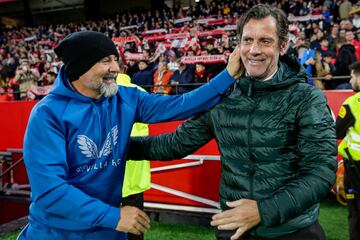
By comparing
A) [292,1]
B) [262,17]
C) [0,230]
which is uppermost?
[292,1]

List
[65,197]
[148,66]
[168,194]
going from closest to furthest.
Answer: [65,197]
[168,194]
[148,66]

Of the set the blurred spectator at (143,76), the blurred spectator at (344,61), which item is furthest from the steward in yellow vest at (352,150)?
the blurred spectator at (143,76)

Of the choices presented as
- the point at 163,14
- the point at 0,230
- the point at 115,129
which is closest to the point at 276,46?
the point at 115,129

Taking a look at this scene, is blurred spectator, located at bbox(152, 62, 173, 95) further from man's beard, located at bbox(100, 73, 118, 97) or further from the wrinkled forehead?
the wrinkled forehead

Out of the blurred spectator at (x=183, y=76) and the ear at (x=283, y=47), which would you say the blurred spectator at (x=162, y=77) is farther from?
the ear at (x=283, y=47)

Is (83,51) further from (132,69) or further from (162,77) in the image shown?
(132,69)

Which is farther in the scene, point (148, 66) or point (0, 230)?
point (148, 66)

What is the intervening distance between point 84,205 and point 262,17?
108 centimetres

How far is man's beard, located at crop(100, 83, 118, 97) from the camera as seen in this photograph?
176 centimetres

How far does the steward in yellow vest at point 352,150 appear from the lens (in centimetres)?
354

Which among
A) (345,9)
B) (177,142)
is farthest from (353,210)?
(345,9)

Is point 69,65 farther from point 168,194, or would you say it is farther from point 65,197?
point 168,194

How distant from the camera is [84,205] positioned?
1544 mm

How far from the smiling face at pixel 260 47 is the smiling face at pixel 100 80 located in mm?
603
